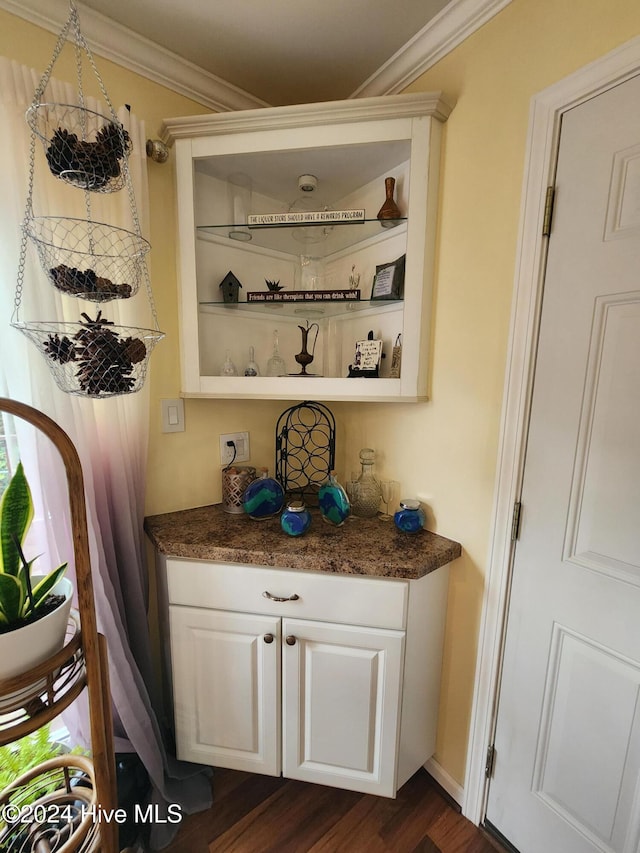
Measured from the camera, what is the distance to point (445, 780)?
1291mm

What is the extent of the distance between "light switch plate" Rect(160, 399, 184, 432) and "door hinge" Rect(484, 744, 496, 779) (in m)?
1.45

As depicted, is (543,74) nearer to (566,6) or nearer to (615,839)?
(566,6)

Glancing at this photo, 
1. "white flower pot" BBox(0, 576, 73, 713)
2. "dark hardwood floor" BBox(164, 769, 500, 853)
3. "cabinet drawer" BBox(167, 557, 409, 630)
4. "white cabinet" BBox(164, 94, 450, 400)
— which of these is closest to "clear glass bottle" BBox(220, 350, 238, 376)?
"white cabinet" BBox(164, 94, 450, 400)

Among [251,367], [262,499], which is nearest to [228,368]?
[251,367]

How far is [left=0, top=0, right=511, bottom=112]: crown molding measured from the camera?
100 centimetres

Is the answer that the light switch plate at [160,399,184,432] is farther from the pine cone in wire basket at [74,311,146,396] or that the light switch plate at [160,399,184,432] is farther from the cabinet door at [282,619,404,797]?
the cabinet door at [282,619,404,797]

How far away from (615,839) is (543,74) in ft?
6.10

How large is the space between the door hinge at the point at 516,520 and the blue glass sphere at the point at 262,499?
2.47 feet

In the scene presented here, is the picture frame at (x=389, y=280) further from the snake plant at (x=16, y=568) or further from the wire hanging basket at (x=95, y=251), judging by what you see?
the snake plant at (x=16, y=568)

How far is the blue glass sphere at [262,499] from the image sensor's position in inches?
52.6

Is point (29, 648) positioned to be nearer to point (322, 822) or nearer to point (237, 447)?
point (237, 447)

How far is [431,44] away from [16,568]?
1.69m

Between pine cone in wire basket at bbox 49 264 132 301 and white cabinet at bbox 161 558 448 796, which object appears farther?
white cabinet at bbox 161 558 448 796

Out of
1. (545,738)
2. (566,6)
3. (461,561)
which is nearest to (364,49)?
(566,6)
